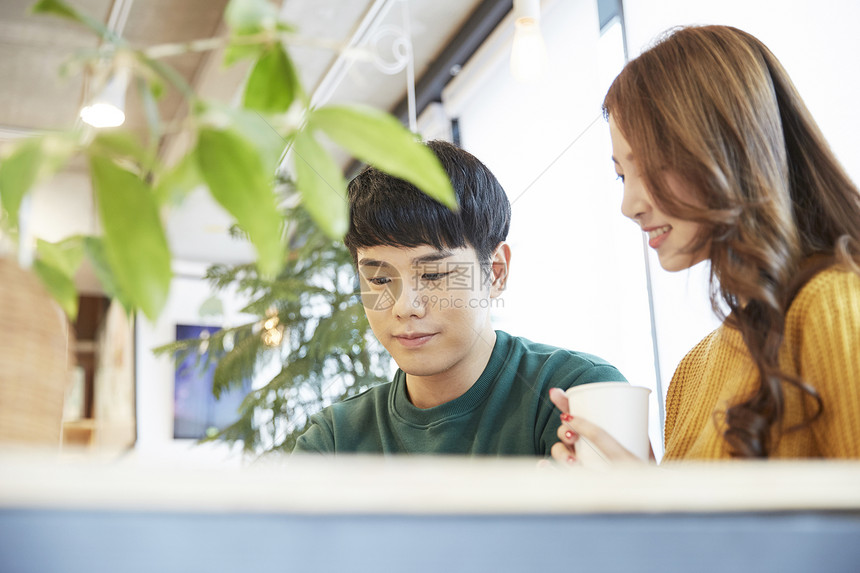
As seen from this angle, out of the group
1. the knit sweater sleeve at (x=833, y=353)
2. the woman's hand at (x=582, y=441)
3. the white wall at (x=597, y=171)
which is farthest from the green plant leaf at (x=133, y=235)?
the white wall at (x=597, y=171)

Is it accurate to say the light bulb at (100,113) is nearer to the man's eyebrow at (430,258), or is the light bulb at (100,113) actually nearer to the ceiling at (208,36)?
the man's eyebrow at (430,258)

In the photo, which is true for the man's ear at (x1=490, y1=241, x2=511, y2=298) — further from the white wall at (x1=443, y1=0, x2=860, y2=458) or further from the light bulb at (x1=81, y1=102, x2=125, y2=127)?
the light bulb at (x1=81, y1=102, x2=125, y2=127)

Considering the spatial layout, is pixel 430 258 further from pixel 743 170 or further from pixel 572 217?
pixel 572 217

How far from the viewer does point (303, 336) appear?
2623 millimetres

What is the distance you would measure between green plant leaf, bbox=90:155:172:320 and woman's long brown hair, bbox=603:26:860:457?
51 centimetres

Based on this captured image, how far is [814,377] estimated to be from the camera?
0.63m

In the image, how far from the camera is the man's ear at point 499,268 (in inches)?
45.6

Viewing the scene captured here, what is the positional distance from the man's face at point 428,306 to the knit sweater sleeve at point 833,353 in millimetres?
486

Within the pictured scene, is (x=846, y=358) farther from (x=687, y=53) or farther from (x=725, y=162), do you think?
(x=687, y=53)

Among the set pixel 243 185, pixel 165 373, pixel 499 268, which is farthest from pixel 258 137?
pixel 165 373

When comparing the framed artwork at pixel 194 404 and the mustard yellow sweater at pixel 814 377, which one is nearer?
the mustard yellow sweater at pixel 814 377

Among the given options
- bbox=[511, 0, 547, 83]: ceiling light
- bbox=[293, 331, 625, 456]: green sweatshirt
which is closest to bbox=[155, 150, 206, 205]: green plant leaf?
bbox=[293, 331, 625, 456]: green sweatshirt

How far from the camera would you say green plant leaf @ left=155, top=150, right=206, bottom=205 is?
0.35m

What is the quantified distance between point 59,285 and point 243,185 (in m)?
0.13
